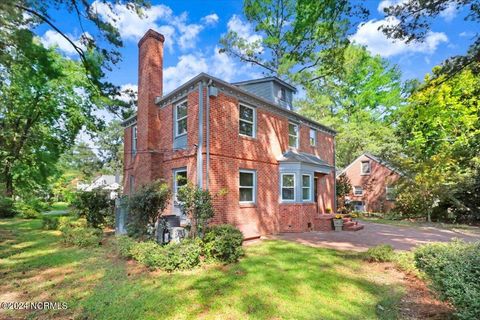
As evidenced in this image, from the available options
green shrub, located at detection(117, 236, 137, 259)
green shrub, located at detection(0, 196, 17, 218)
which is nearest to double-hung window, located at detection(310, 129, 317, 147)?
green shrub, located at detection(117, 236, 137, 259)

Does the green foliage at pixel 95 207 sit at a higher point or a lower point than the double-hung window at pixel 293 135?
lower

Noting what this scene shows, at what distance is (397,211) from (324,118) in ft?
35.8

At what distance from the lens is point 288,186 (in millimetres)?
12773

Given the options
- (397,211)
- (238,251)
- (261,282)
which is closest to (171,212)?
(238,251)

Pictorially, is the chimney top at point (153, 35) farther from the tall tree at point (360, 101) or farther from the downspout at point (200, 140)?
the tall tree at point (360, 101)

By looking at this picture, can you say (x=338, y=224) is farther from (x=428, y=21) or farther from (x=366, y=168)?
(x=366, y=168)

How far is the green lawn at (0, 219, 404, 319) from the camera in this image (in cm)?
455

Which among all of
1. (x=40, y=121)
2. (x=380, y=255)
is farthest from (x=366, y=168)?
(x=40, y=121)

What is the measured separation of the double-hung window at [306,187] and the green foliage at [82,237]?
31.1ft

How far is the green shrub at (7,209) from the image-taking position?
60.0ft

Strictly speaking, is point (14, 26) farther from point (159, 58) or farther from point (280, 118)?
point (280, 118)

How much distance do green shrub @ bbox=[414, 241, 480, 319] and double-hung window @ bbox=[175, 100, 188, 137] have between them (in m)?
9.11

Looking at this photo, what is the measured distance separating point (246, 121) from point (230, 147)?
66.2 inches

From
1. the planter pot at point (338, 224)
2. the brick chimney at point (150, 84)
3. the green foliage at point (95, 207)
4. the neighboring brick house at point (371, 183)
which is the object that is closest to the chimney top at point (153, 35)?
the brick chimney at point (150, 84)
